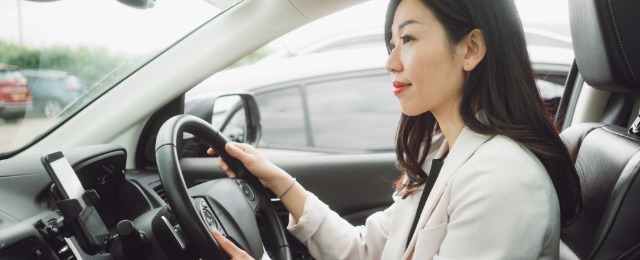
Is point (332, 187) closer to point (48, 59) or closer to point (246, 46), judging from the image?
point (246, 46)

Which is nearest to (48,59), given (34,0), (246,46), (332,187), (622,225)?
(34,0)

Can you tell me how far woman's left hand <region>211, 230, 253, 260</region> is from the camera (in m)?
1.21

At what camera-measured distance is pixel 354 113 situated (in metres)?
3.63

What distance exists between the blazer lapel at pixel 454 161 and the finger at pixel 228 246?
1.21 ft

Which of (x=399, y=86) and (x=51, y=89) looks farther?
(x=51, y=89)

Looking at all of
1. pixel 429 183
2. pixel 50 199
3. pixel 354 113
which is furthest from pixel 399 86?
pixel 354 113

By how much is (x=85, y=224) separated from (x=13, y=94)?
18.2 inches

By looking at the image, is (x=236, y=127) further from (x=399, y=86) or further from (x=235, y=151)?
(x=399, y=86)

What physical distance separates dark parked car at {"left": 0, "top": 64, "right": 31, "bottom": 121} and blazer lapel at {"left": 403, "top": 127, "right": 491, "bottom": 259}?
40.9 inches

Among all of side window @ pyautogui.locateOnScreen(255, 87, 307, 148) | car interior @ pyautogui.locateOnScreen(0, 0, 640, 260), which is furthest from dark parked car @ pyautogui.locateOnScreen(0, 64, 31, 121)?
side window @ pyautogui.locateOnScreen(255, 87, 307, 148)

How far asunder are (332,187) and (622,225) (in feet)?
4.48

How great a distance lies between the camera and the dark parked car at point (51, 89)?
1550 millimetres

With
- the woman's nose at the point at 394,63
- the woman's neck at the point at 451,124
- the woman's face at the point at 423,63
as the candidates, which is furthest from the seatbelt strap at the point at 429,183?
the woman's nose at the point at 394,63

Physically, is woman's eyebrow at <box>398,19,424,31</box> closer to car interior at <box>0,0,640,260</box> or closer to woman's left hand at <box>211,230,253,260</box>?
car interior at <box>0,0,640,260</box>
